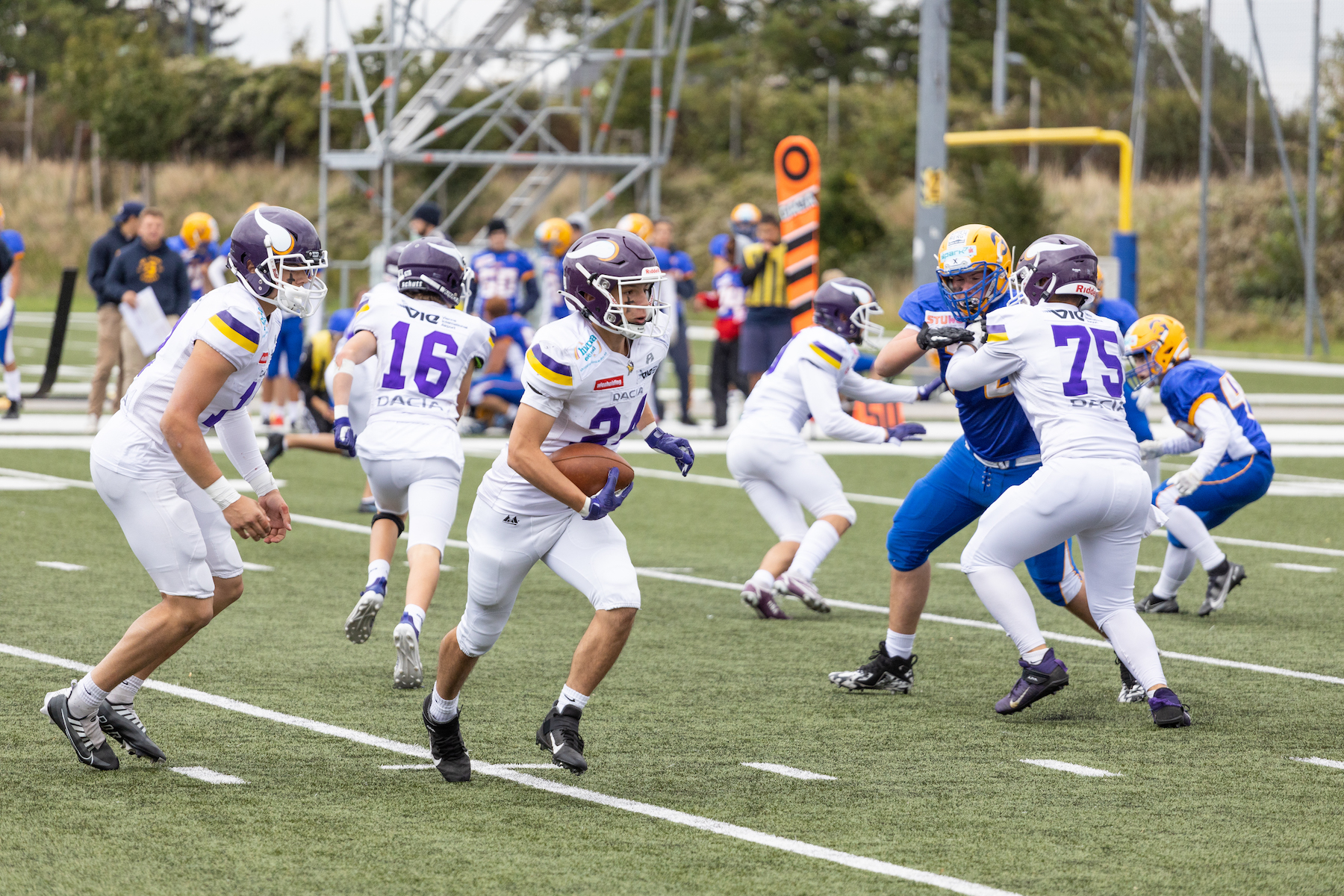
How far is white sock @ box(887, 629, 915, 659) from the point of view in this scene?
7008 millimetres

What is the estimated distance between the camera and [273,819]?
4984 mm

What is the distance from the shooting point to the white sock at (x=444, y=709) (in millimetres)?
5438

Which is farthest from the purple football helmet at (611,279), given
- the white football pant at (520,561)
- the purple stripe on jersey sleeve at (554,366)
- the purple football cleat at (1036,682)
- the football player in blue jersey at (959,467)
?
the purple football cleat at (1036,682)

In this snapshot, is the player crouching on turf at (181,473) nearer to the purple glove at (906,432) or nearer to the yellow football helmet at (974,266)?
Answer: the yellow football helmet at (974,266)

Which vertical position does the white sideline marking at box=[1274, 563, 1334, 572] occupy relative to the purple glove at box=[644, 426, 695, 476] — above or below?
below

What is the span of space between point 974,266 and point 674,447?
160cm

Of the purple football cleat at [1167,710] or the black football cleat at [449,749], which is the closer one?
the black football cleat at [449,749]

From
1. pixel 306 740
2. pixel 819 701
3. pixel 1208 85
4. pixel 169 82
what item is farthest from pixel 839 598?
pixel 169 82

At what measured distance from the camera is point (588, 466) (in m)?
5.40

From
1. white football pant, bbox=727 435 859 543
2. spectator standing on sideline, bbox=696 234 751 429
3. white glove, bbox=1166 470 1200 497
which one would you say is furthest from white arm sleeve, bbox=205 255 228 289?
white glove, bbox=1166 470 1200 497

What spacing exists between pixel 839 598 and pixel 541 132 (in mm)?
16902

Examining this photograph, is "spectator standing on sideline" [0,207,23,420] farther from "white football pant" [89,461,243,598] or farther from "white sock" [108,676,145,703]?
"white football pant" [89,461,243,598]

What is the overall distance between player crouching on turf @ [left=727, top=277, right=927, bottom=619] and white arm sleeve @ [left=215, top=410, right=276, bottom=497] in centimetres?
334

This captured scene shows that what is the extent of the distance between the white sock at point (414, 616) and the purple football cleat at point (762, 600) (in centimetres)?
231
